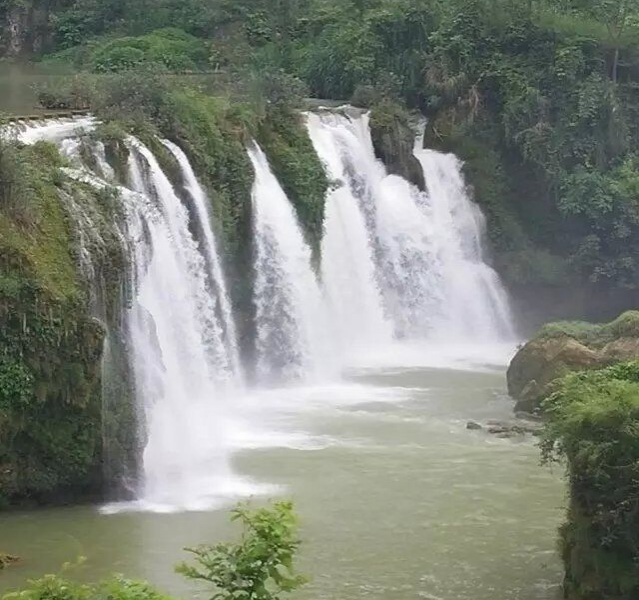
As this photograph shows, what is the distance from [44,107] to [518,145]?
12.1 m

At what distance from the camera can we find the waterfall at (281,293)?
25359 mm

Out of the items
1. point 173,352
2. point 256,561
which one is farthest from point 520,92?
point 256,561

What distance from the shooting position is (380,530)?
1642cm

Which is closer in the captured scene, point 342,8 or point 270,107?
point 270,107

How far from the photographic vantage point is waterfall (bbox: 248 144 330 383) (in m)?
25.4

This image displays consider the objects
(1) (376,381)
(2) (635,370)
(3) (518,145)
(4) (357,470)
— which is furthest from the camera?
(3) (518,145)

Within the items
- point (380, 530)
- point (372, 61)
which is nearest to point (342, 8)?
point (372, 61)

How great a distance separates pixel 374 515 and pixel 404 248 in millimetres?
13912

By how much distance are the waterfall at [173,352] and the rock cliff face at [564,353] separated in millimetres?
5066

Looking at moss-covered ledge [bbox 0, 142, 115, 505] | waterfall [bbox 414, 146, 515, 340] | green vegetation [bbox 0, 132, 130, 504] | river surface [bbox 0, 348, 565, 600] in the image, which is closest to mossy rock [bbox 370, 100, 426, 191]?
waterfall [bbox 414, 146, 515, 340]

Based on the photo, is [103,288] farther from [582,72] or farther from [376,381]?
[582,72]

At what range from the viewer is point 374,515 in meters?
17.0

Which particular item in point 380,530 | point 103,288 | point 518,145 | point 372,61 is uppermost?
point 372,61

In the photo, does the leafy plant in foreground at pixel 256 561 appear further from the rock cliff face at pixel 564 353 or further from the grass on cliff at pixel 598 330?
the grass on cliff at pixel 598 330
